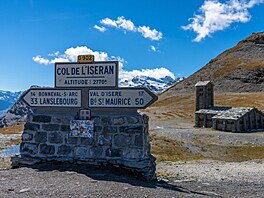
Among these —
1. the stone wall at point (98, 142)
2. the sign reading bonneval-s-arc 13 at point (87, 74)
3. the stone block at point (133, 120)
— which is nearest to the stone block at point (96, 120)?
the stone wall at point (98, 142)

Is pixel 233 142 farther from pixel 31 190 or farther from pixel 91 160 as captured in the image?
pixel 31 190

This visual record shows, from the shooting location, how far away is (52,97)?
1161 cm

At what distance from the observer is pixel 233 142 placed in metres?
29.6

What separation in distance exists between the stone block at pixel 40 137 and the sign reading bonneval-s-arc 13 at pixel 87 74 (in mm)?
1697

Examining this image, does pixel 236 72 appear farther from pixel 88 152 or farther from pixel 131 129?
pixel 88 152

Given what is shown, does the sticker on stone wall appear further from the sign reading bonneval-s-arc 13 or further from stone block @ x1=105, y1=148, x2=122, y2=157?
the sign reading bonneval-s-arc 13

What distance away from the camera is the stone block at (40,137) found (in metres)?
11.2

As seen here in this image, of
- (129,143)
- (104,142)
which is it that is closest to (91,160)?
(104,142)

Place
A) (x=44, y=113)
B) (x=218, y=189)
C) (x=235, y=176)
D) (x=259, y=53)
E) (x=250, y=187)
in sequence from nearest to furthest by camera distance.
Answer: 1. (x=218, y=189)
2. (x=250, y=187)
3. (x=44, y=113)
4. (x=235, y=176)
5. (x=259, y=53)

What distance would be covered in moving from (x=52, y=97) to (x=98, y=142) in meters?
2.35

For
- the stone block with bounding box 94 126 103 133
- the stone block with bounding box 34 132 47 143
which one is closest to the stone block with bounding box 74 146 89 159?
the stone block with bounding box 94 126 103 133

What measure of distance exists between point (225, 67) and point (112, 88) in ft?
393

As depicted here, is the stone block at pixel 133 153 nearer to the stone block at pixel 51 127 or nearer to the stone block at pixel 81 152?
the stone block at pixel 81 152

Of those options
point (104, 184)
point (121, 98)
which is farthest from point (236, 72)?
point (104, 184)
